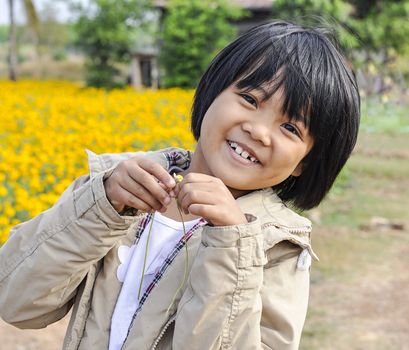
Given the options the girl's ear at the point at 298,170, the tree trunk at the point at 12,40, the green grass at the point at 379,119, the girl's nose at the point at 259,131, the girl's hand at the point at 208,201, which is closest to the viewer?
the girl's hand at the point at 208,201

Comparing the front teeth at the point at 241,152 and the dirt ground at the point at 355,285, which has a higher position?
the front teeth at the point at 241,152

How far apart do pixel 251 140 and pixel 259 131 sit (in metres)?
0.03

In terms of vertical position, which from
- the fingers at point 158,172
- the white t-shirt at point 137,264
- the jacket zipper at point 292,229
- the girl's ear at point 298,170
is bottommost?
the white t-shirt at point 137,264

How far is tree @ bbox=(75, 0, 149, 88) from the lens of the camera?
1648 centimetres

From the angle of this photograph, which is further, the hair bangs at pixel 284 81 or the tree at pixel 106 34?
the tree at pixel 106 34

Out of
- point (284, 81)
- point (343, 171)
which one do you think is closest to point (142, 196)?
point (284, 81)

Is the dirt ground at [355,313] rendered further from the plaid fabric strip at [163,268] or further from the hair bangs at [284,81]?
the hair bangs at [284,81]

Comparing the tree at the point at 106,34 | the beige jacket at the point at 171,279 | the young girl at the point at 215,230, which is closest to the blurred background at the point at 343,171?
the young girl at the point at 215,230

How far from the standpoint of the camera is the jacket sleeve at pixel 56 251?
3.41ft

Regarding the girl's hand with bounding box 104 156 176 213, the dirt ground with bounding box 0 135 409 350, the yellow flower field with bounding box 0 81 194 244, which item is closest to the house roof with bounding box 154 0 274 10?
the dirt ground with bounding box 0 135 409 350

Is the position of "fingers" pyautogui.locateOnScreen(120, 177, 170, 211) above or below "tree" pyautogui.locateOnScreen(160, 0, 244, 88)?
above

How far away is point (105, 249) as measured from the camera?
1051 mm

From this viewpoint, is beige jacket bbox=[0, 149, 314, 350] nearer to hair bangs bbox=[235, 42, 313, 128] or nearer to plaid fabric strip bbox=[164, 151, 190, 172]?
plaid fabric strip bbox=[164, 151, 190, 172]

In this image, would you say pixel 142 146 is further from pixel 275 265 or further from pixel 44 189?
pixel 275 265
